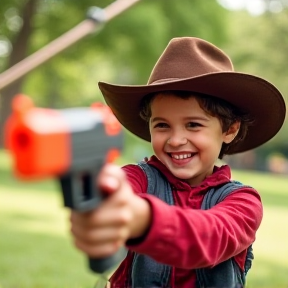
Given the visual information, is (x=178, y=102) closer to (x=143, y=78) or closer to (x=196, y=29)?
(x=196, y=29)

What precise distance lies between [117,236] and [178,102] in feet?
2.91

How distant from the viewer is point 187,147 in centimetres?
205

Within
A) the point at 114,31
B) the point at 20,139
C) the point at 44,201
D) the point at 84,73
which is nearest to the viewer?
the point at 20,139

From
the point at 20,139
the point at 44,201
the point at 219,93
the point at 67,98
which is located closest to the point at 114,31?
the point at 44,201

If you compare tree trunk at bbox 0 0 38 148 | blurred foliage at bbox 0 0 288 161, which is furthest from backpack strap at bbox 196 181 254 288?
tree trunk at bbox 0 0 38 148

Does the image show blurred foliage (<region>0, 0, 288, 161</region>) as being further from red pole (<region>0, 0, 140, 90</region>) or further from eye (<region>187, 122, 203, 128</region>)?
eye (<region>187, 122, 203, 128</region>)

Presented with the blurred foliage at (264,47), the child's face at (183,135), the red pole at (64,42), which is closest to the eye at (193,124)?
the child's face at (183,135)

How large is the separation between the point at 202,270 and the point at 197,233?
53 centimetres

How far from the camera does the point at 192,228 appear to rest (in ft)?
4.81

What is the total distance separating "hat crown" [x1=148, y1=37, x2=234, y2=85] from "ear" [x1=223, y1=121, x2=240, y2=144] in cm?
18

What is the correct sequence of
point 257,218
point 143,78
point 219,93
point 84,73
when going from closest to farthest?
point 257,218, point 219,93, point 143,78, point 84,73

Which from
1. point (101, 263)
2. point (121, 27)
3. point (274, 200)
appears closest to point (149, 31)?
point (121, 27)

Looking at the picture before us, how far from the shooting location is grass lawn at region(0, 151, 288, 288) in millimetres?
5027

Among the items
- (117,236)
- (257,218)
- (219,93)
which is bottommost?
(117,236)
